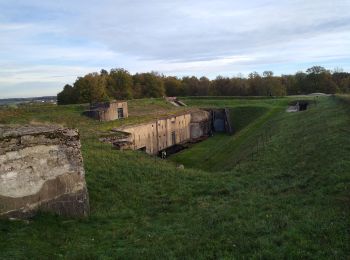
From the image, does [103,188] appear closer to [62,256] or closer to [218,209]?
[218,209]

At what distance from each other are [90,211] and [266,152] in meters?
11.1

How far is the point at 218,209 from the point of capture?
10828 mm

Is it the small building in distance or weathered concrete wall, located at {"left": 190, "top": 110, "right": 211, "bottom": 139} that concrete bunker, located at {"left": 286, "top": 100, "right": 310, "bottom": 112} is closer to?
weathered concrete wall, located at {"left": 190, "top": 110, "right": 211, "bottom": 139}

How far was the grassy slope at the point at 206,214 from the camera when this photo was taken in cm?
760

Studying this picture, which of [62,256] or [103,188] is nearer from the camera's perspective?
[62,256]

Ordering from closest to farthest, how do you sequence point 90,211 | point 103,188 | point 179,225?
point 179,225
point 90,211
point 103,188

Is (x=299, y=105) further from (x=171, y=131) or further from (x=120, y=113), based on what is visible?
(x=120, y=113)

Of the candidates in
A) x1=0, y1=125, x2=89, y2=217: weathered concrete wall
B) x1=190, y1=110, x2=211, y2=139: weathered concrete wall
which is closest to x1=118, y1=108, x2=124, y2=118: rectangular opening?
x1=190, y1=110, x2=211, y2=139: weathered concrete wall

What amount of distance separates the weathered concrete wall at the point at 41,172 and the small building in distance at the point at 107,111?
74.8 feet

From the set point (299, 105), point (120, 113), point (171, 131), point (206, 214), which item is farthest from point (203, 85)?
point (206, 214)

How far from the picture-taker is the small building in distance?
113 ft

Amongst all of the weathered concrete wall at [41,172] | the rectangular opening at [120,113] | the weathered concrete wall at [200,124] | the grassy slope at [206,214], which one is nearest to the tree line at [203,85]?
the weathered concrete wall at [200,124]

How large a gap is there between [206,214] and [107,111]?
25.3 m

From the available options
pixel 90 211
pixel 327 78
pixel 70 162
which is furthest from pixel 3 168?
pixel 327 78
